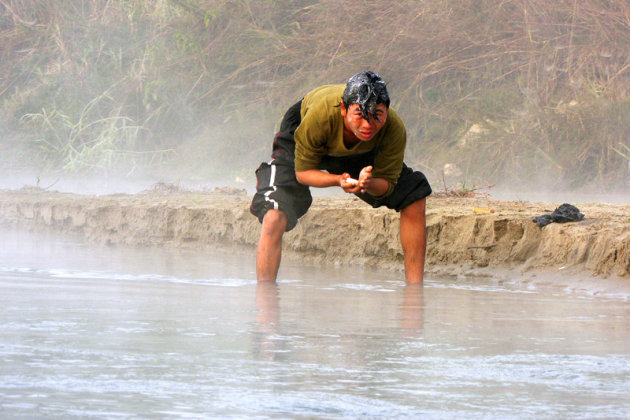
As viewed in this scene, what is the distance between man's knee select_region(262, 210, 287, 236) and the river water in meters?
0.27

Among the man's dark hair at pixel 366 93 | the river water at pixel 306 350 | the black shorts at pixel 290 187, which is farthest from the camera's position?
the black shorts at pixel 290 187

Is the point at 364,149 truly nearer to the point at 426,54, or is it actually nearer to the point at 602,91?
the point at 602,91

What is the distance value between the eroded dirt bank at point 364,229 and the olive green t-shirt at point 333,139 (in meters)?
1.37

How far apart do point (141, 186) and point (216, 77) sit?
6.99 ft

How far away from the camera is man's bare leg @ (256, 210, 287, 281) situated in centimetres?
472

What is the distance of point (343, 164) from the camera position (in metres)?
4.49

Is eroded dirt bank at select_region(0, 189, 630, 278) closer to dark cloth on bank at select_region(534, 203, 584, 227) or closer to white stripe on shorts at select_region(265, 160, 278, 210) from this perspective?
dark cloth on bank at select_region(534, 203, 584, 227)

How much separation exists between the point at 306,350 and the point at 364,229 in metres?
3.46

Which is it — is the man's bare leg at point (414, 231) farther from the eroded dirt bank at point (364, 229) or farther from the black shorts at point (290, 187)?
the eroded dirt bank at point (364, 229)

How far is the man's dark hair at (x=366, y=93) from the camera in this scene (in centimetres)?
400

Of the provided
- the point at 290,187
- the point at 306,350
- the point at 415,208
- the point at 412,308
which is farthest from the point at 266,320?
the point at 415,208

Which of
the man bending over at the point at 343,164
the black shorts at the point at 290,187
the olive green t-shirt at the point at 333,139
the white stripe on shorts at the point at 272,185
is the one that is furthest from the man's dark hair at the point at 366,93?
the white stripe on shorts at the point at 272,185

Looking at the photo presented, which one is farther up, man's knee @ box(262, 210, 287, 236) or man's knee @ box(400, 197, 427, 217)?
man's knee @ box(400, 197, 427, 217)

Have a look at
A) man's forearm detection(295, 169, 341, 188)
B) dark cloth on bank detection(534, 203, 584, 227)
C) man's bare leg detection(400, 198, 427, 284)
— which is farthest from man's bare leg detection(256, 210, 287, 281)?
dark cloth on bank detection(534, 203, 584, 227)
